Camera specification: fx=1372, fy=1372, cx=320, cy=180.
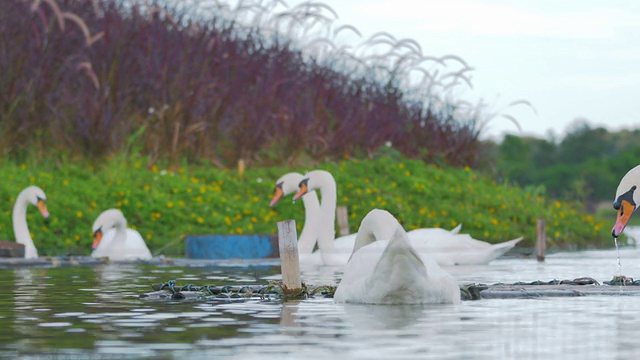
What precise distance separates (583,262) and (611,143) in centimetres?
5479

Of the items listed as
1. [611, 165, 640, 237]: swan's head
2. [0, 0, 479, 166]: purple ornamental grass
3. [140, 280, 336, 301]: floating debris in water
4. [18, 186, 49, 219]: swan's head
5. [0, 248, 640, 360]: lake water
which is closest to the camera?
[0, 248, 640, 360]: lake water

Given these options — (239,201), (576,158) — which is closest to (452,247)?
(239,201)

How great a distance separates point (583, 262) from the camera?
18062mm

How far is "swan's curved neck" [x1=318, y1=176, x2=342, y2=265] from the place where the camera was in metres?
17.0

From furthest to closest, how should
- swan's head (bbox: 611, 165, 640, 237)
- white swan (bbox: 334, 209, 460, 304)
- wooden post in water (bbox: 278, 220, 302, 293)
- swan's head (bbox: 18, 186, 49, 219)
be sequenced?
swan's head (bbox: 18, 186, 49, 219) → swan's head (bbox: 611, 165, 640, 237) → wooden post in water (bbox: 278, 220, 302, 293) → white swan (bbox: 334, 209, 460, 304)

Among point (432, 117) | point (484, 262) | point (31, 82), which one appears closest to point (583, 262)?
point (484, 262)

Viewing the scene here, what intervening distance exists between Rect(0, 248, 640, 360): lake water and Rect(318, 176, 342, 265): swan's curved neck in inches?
180

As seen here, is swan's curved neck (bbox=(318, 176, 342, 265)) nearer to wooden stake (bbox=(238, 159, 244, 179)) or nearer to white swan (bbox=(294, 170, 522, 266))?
white swan (bbox=(294, 170, 522, 266))

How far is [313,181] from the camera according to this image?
18391 mm

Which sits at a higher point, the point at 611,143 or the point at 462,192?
the point at 611,143

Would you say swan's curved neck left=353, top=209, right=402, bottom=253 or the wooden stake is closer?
swan's curved neck left=353, top=209, right=402, bottom=253

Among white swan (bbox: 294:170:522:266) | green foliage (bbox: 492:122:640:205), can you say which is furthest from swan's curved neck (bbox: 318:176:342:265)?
green foliage (bbox: 492:122:640:205)

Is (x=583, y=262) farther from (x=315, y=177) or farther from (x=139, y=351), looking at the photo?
(x=139, y=351)

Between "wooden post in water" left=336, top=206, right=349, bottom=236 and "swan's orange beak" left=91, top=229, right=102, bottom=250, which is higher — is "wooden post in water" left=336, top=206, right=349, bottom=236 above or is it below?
above
